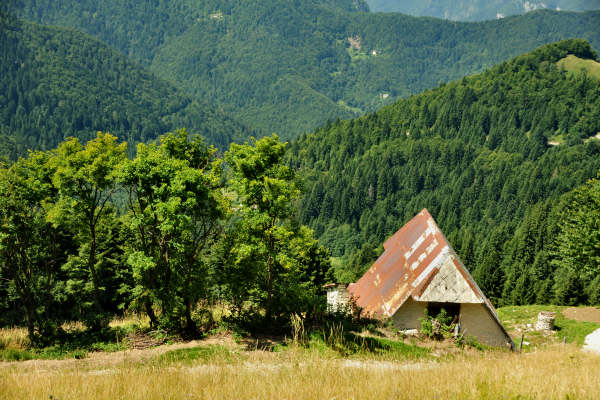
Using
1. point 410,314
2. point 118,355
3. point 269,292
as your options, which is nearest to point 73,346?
point 118,355

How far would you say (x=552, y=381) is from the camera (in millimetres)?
6934

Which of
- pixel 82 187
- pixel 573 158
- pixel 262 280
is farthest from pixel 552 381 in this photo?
pixel 573 158

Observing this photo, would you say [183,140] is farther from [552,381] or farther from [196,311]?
[552,381]

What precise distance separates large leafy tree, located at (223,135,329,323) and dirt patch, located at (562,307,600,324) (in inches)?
1108

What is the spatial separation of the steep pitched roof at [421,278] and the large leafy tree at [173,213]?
29.6ft

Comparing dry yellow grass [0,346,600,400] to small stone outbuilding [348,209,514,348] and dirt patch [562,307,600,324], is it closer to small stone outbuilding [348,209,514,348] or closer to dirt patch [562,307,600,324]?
small stone outbuilding [348,209,514,348]

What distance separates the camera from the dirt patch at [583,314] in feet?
116

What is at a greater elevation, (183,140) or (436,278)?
(183,140)

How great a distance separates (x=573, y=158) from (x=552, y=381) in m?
226

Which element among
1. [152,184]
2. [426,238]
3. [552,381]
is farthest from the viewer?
[426,238]

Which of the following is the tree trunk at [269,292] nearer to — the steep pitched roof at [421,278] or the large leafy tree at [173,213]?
the large leafy tree at [173,213]

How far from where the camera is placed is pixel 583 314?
120 feet

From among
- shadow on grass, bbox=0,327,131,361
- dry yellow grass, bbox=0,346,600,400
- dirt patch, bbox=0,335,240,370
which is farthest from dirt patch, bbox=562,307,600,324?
shadow on grass, bbox=0,327,131,361

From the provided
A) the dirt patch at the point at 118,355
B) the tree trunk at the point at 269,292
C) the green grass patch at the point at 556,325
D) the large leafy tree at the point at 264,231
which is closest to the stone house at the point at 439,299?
the large leafy tree at the point at 264,231
